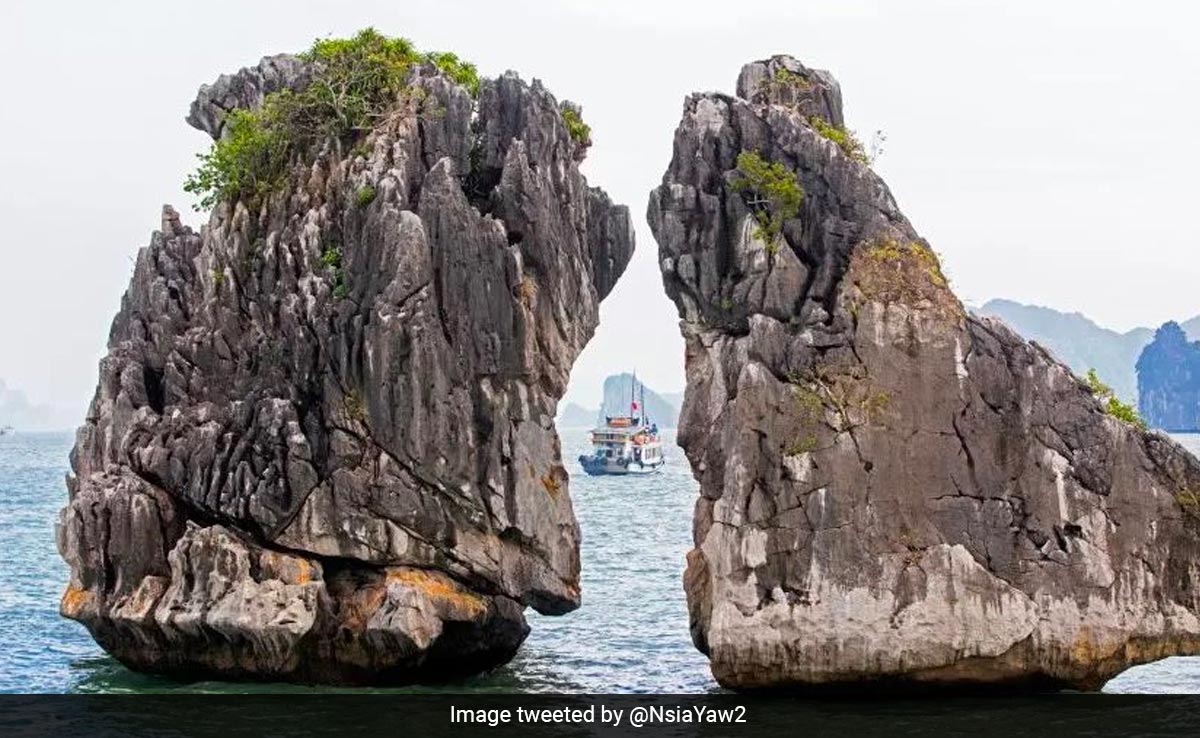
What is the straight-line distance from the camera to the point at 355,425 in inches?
1513

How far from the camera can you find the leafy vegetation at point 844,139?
39.0m

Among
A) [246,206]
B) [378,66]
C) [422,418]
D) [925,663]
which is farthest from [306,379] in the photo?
[925,663]

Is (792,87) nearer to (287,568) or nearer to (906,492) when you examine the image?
(906,492)

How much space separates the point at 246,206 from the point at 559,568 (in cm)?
1229

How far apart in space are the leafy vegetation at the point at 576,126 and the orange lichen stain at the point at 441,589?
12.8 metres

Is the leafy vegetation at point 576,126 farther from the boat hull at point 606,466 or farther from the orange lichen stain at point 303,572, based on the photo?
the boat hull at point 606,466

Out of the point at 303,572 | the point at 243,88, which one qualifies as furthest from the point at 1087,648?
the point at 243,88

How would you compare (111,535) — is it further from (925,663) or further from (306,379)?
(925,663)

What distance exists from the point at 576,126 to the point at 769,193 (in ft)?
26.1

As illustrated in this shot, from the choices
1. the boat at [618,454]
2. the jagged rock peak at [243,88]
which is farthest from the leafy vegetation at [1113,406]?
the boat at [618,454]

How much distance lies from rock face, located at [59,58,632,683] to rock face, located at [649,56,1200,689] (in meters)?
5.36

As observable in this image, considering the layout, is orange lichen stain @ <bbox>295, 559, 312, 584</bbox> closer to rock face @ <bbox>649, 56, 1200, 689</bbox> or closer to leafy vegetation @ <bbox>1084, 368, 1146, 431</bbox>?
rock face @ <bbox>649, 56, 1200, 689</bbox>

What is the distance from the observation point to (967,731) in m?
32.0
